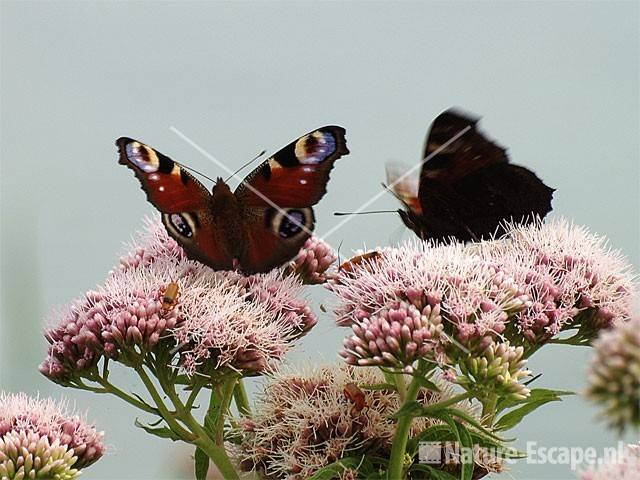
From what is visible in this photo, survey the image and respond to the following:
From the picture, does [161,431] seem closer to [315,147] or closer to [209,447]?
[209,447]

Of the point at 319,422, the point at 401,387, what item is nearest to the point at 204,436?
the point at 319,422

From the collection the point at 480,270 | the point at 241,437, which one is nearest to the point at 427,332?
the point at 480,270

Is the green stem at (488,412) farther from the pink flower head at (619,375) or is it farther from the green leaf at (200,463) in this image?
the pink flower head at (619,375)

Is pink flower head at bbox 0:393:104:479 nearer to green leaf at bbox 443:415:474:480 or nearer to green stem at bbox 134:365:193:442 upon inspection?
green stem at bbox 134:365:193:442

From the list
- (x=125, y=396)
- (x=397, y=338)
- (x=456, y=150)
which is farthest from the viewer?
(x=456, y=150)

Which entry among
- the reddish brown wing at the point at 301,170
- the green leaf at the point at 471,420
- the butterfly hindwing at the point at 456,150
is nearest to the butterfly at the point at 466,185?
the butterfly hindwing at the point at 456,150
